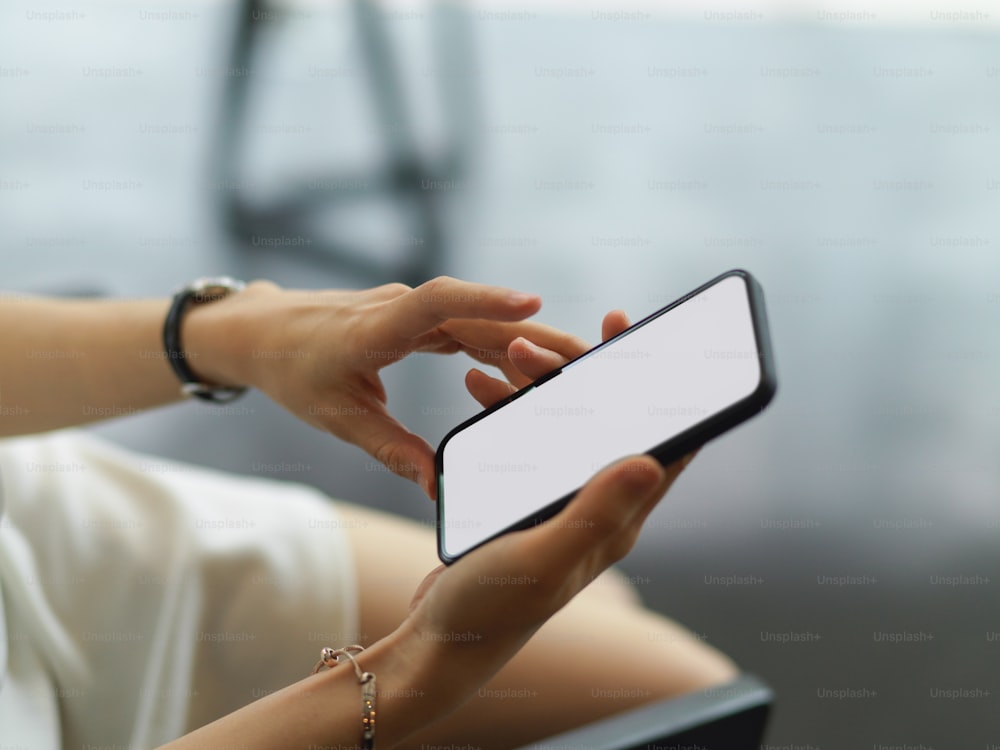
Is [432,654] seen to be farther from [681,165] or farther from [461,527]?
[681,165]

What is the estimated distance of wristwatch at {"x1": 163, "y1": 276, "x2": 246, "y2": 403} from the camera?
Answer: 0.66 m

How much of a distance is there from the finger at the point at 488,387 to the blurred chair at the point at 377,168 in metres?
0.97

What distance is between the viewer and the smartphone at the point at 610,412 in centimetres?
42

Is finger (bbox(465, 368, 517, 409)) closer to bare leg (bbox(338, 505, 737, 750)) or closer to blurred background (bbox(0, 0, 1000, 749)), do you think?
bare leg (bbox(338, 505, 737, 750))

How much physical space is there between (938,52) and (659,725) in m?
2.15

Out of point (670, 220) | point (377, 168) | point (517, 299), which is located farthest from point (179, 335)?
point (670, 220)

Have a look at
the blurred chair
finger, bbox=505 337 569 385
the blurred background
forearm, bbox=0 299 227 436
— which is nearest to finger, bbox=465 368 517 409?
finger, bbox=505 337 569 385

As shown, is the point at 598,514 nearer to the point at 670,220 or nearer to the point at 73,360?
the point at 73,360

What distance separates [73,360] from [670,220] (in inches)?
51.6

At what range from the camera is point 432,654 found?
436 millimetres

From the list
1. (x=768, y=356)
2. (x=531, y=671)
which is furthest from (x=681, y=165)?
(x=768, y=356)

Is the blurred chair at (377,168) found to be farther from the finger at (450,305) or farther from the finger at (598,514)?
the finger at (598,514)

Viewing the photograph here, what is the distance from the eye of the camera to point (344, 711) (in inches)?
17.5

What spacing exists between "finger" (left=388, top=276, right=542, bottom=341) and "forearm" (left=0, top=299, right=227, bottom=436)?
23cm
